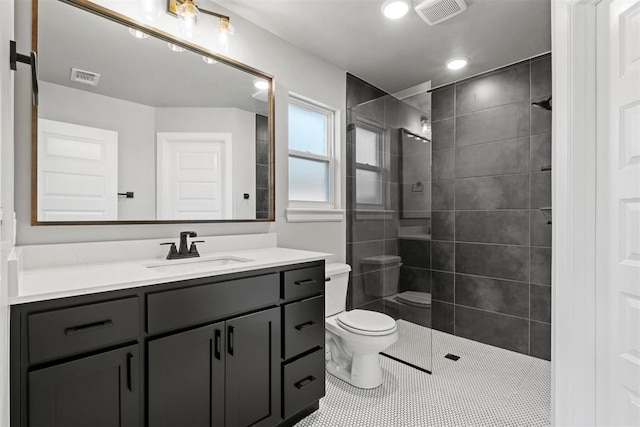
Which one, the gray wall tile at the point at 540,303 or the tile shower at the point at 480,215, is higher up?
the tile shower at the point at 480,215

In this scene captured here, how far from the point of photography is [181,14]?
175 cm

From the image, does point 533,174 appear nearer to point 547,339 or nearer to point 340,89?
point 547,339

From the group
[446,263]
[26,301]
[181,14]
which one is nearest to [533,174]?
[446,263]

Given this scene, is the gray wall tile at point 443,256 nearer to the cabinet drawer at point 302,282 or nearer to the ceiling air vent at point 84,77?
the cabinet drawer at point 302,282

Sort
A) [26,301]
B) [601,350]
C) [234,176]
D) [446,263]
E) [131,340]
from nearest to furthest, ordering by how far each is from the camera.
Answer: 1. [26,301]
2. [131,340]
3. [601,350]
4. [234,176]
5. [446,263]

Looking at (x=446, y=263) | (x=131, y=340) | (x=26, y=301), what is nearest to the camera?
(x=26, y=301)

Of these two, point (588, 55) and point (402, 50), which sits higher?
point (402, 50)

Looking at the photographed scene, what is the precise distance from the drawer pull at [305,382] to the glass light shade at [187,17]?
200cm

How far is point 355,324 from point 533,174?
182cm

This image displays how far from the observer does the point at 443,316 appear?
10.2 ft

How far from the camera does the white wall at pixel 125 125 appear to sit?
1.49m

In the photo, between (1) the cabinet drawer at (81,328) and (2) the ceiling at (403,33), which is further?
(2) the ceiling at (403,33)

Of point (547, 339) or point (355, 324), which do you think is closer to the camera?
point (355, 324)

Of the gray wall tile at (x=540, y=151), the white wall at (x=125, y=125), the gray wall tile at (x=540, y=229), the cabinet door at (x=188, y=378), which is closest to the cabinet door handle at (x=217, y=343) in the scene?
the cabinet door at (x=188, y=378)
